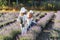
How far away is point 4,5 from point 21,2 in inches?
97.2

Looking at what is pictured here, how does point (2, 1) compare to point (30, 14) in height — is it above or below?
below

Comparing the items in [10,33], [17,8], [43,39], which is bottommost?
[17,8]

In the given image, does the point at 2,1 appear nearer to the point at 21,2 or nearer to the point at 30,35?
the point at 21,2

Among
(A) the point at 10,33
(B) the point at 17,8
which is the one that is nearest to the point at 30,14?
(A) the point at 10,33

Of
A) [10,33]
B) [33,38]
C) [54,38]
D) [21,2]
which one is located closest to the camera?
[33,38]

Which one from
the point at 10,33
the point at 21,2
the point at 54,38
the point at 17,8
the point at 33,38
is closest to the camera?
the point at 33,38

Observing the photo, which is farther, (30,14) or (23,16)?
(30,14)

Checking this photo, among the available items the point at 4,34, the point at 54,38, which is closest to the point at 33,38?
the point at 4,34

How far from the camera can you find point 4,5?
108 ft

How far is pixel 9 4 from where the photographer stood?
109 ft

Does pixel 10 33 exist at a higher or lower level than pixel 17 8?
higher

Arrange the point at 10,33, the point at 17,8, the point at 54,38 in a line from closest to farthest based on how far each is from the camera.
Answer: the point at 10,33 → the point at 54,38 → the point at 17,8

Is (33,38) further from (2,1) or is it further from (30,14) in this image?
(2,1)

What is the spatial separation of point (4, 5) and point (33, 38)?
79.7 ft
